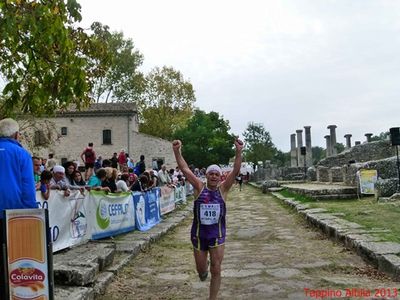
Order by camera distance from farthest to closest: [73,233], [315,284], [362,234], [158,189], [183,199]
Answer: [183,199] → [158,189] → [362,234] → [73,233] → [315,284]

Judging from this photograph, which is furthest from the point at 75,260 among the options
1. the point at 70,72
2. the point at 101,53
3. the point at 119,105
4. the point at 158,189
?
the point at 119,105

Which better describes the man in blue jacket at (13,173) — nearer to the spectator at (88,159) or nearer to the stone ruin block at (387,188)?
the spectator at (88,159)

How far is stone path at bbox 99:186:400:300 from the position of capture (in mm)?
5891

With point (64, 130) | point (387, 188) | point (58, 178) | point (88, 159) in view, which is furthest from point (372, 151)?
point (64, 130)

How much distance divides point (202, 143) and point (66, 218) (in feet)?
150

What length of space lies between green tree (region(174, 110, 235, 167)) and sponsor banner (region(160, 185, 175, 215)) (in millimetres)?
34019

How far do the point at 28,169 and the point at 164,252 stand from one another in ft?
16.7

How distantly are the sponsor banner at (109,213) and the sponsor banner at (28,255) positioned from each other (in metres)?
4.59

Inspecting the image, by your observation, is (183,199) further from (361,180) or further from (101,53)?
(101,53)

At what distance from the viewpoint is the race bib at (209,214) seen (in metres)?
5.27

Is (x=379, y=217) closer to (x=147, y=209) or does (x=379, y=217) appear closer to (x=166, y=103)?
(x=147, y=209)

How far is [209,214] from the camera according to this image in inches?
208

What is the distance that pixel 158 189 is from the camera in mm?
14719

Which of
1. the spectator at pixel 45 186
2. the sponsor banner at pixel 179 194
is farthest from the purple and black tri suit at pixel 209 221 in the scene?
the sponsor banner at pixel 179 194
